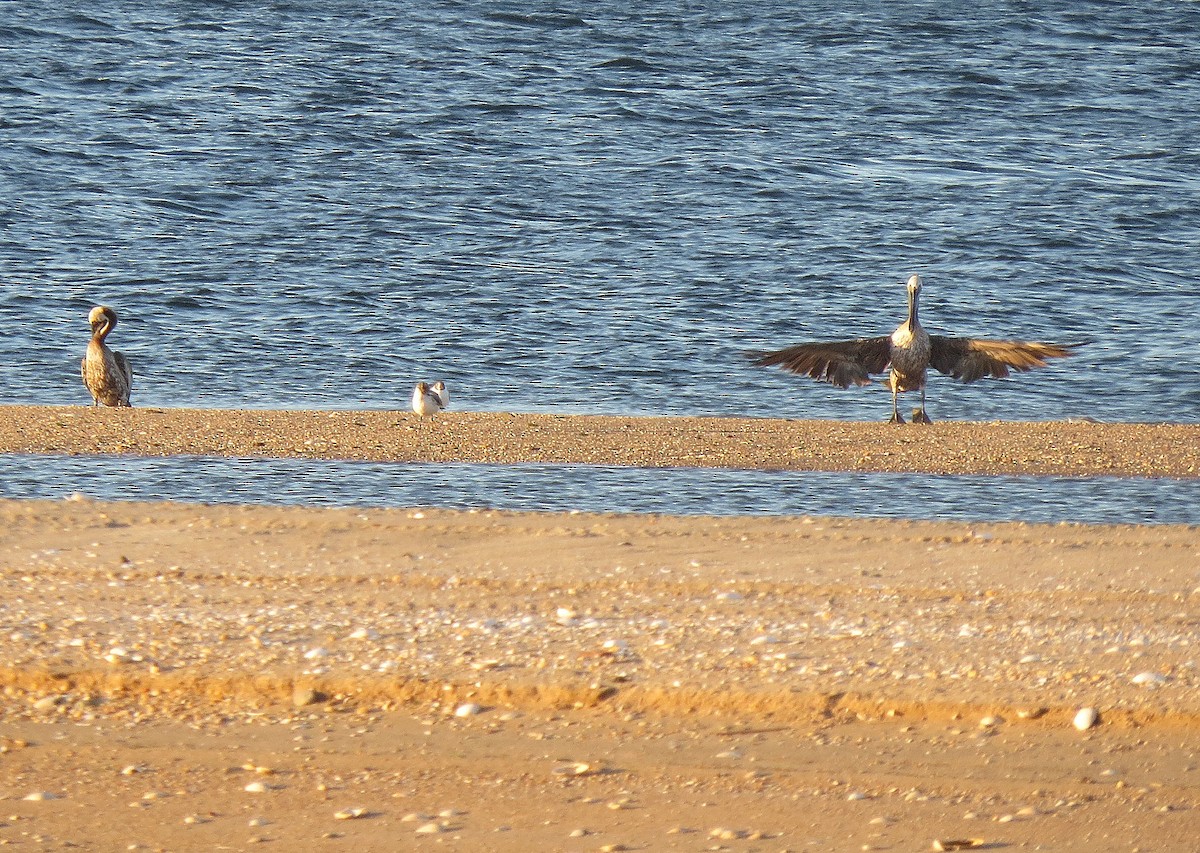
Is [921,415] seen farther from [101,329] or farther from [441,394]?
[101,329]

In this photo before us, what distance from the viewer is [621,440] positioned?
1242 centimetres

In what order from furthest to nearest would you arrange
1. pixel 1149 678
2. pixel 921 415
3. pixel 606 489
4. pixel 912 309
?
pixel 912 309, pixel 921 415, pixel 606 489, pixel 1149 678

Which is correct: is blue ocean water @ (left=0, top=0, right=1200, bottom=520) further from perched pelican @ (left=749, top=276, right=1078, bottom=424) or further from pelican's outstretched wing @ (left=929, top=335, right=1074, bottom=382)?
pelican's outstretched wing @ (left=929, top=335, right=1074, bottom=382)

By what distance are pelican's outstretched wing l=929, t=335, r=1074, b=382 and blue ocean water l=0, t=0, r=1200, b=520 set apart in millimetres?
1618

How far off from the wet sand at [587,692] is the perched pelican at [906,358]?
5.23 meters

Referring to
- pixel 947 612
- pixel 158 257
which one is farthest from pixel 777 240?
pixel 947 612

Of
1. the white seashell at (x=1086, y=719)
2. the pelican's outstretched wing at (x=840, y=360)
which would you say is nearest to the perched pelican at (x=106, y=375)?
the pelican's outstretched wing at (x=840, y=360)

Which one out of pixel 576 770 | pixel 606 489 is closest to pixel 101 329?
pixel 606 489

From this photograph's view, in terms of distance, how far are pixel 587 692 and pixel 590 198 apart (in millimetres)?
22132

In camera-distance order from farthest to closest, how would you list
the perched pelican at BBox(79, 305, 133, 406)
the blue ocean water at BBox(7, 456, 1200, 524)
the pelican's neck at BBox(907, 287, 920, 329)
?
the perched pelican at BBox(79, 305, 133, 406)
the pelican's neck at BBox(907, 287, 920, 329)
the blue ocean water at BBox(7, 456, 1200, 524)

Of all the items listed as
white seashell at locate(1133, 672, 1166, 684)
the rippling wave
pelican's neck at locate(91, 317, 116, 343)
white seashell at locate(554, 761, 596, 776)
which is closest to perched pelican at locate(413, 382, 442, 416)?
the rippling wave

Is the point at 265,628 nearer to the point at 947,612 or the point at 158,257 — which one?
the point at 947,612

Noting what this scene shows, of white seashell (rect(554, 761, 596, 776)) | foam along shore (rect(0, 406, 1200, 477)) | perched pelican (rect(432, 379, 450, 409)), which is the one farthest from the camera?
perched pelican (rect(432, 379, 450, 409))

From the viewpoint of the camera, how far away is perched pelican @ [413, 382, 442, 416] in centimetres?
1324
